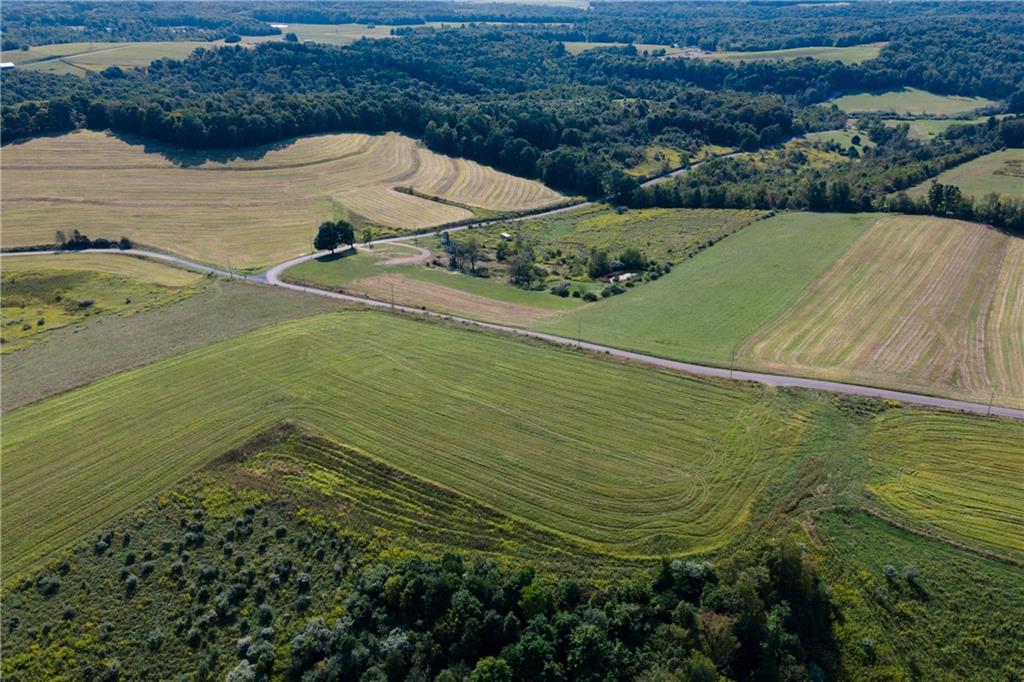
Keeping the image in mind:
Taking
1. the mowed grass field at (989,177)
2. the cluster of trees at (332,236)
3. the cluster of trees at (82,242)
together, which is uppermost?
the mowed grass field at (989,177)

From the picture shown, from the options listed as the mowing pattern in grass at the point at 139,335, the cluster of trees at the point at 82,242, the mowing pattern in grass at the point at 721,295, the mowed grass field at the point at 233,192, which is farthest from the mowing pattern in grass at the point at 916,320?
the cluster of trees at the point at 82,242

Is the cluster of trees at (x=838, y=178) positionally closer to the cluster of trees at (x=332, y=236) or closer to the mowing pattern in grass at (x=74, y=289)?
the cluster of trees at (x=332, y=236)

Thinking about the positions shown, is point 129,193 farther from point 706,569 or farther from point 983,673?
point 983,673

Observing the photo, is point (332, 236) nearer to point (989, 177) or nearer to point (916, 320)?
point (916, 320)

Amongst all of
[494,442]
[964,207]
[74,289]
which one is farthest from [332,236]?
[964,207]

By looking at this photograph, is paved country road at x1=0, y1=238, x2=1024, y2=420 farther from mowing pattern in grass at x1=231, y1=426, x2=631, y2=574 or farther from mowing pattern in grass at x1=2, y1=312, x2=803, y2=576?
mowing pattern in grass at x1=231, y1=426, x2=631, y2=574

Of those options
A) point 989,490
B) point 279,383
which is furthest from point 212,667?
point 989,490
